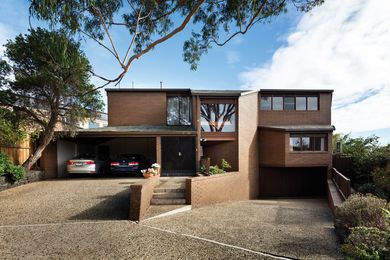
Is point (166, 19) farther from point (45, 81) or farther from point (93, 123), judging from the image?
point (93, 123)

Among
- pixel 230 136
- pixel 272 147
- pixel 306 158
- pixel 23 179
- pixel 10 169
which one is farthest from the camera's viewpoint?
pixel 272 147

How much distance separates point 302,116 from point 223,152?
7927mm

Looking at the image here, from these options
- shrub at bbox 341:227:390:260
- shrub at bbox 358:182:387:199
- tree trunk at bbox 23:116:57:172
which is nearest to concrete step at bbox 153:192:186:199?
shrub at bbox 341:227:390:260

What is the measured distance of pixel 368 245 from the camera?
3.94 meters

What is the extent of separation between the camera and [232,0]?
996cm

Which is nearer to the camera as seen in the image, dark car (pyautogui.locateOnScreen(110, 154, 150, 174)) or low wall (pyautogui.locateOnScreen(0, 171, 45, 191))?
low wall (pyautogui.locateOnScreen(0, 171, 45, 191))

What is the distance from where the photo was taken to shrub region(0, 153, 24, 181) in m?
10.1

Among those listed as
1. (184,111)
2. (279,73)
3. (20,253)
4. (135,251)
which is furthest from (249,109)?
(20,253)

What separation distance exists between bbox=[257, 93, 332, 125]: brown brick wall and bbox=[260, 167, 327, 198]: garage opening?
3844 millimetres

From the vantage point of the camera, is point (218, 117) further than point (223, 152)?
No

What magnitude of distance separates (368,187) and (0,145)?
18435 mm

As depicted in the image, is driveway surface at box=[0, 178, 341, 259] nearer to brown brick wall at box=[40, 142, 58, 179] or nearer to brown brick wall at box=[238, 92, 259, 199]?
brown brick wall at box=[40, 142, 58, 179]

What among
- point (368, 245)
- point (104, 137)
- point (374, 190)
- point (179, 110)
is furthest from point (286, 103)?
point (368, 245)

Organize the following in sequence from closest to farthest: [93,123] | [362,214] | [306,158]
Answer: [362,214]
[93,123]
[306,158]
